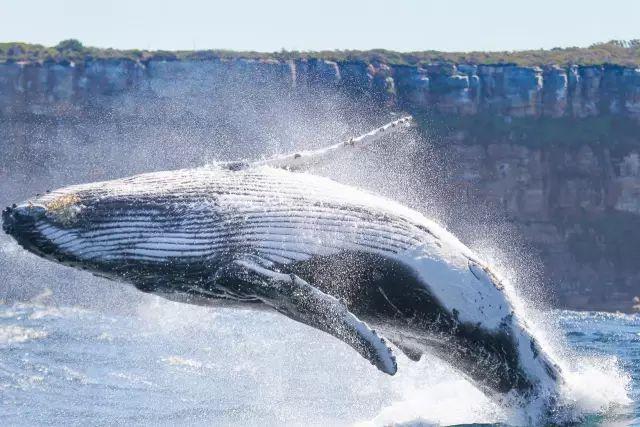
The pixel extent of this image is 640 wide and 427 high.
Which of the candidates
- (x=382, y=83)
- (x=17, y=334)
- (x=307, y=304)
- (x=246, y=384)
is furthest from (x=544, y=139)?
(x=307, y=304)

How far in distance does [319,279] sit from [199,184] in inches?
60.8

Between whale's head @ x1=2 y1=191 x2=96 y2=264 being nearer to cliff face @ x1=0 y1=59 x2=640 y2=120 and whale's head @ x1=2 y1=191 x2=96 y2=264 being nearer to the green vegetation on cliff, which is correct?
cliff face @ x1=0 y1=59 x2=640 y2=120

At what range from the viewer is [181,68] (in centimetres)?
7156

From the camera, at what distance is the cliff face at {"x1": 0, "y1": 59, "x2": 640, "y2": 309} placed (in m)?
75.6

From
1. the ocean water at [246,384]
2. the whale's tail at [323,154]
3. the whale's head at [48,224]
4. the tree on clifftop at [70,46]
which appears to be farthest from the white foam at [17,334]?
the tree on clifftop at [70,46]

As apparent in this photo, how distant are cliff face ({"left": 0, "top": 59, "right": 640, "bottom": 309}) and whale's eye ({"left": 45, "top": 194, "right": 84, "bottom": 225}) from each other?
208 ft

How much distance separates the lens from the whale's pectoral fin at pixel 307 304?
31.8ft

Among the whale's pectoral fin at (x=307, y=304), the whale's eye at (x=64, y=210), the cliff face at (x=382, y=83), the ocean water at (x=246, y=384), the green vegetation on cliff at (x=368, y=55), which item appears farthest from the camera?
the green vegetation on cliff at (x=368, y=55)

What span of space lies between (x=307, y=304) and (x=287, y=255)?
0.62m

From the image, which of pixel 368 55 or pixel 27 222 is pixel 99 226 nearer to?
pixel 27 222

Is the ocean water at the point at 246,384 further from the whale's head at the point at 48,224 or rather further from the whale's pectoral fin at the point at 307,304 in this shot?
the whale's head at the point at 48,224

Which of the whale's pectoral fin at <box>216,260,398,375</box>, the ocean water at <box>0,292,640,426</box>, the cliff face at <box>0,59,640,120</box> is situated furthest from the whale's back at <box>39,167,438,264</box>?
the cliff face at <box>0,59,640,120</box>

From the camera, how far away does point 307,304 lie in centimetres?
1006

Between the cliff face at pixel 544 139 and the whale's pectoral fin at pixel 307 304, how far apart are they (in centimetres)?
6392
